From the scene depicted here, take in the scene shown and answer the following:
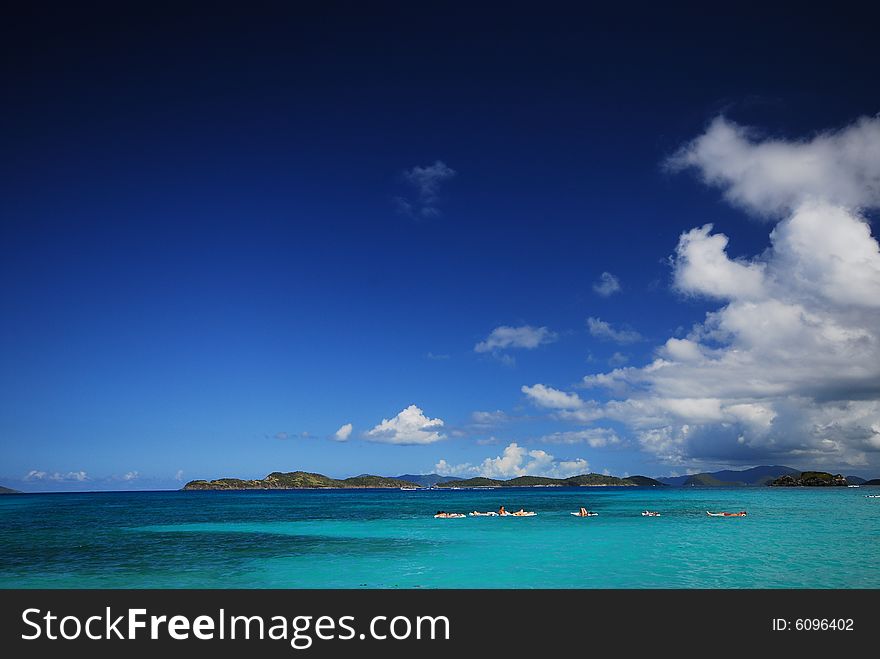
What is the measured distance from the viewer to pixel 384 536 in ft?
138
